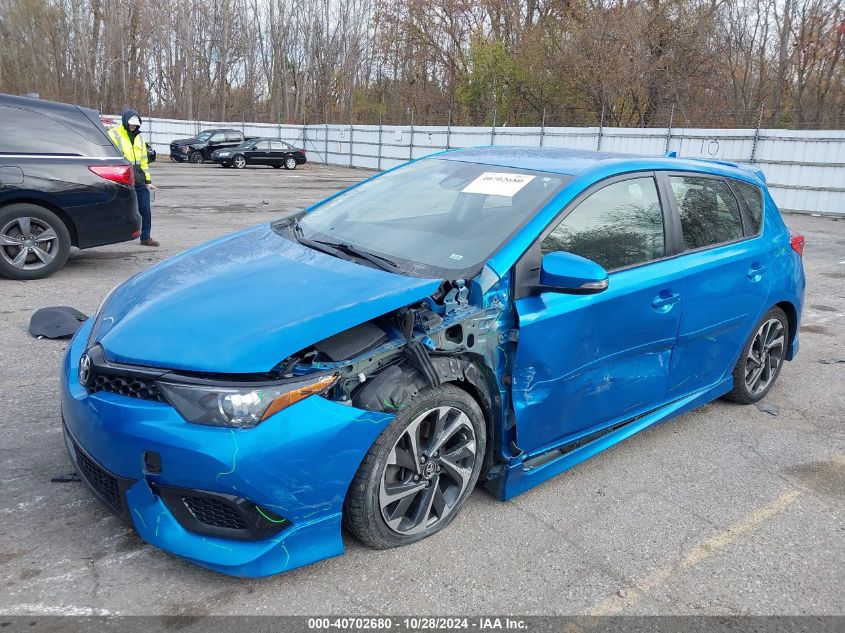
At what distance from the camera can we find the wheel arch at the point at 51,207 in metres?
6.68

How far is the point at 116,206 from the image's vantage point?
705cm

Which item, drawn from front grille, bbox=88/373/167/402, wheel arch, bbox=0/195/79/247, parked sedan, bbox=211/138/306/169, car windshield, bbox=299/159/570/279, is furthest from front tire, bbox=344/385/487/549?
parked sedan, bbox=211/138/306/169

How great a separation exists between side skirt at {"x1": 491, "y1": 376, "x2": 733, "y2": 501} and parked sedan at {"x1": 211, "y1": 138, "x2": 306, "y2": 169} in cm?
2505

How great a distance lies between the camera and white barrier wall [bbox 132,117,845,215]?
17.7 m

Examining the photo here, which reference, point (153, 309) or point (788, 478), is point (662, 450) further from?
point (153, 309)

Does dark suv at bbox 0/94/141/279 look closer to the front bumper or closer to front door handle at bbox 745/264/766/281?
the front bumper

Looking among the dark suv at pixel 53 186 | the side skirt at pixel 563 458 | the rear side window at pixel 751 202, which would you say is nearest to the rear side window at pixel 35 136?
the dark suv at pixel 53 186

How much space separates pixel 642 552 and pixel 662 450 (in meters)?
1.12

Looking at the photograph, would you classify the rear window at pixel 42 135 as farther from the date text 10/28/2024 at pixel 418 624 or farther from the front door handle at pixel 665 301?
the date text 10/28/2024 at pixel 418 624

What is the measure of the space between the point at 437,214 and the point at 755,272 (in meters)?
2.10

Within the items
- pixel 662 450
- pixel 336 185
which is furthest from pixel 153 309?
pixel 336 185

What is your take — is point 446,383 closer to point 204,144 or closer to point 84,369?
point 84,369

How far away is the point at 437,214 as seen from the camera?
357 cm

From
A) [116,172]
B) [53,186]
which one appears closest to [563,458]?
[116,172]
